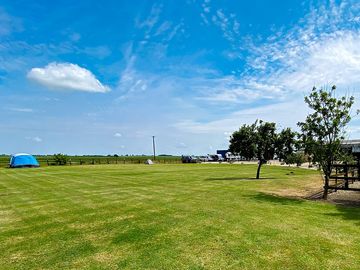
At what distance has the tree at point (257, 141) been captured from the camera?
2789cm

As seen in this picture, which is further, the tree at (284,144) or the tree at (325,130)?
the tree at (284,144)

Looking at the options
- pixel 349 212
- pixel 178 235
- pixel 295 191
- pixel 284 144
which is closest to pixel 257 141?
pixel 284 144

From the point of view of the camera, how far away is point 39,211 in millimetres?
11562

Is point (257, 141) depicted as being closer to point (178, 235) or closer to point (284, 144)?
point (284, 144)

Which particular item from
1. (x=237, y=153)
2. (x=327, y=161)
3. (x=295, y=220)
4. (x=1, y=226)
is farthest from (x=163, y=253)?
(x=237, y=153)

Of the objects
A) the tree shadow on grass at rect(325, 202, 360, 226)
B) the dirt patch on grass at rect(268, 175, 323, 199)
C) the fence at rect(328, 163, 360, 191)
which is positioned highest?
the fence at rect(328, 163, 360, 191)

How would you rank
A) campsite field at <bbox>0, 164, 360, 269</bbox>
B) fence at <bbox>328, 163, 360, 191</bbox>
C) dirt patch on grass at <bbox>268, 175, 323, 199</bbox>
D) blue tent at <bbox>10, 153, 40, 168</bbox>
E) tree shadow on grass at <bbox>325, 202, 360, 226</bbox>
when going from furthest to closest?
blue tent at <bbox>10, 153, 40, 168</bbox>
dirt patch on grass at <bbox>268, 175, 323, 199</bbox>
fence at <bbox>328, 163, 360, 191</bbox>
tree shadow on grass at <bbox>325, 202, 360, 226</bbox>
campsite field at <bbox>0, 164, 360, 269</bbox>

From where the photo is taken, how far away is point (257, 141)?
92.0ft

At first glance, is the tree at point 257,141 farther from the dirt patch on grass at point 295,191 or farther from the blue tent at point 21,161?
the blue tent at point 21,161

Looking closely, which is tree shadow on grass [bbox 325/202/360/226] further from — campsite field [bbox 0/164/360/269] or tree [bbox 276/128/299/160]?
tree [bbox 276/128/299/160]

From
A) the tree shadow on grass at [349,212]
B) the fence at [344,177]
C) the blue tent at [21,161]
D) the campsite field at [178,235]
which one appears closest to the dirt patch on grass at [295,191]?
the fence at [344,177]

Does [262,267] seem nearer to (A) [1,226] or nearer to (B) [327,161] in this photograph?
(A) [1,226]

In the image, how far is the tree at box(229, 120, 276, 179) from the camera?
91.5 ft

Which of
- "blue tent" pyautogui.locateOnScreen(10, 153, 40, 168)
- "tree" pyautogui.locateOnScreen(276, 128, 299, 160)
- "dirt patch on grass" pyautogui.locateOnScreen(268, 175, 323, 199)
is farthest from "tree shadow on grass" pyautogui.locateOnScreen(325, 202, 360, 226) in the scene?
"blue tent" pyautogui.locateOnScreen(10, 153, 40, 168)
